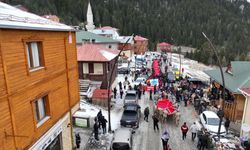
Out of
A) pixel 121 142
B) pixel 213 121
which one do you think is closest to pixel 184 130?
pixel 213 121

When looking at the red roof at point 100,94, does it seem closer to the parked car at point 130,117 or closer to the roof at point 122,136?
the parked car at point 130,117

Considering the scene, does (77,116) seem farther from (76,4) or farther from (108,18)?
(76,4)

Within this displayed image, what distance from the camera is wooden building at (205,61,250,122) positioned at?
1984cm

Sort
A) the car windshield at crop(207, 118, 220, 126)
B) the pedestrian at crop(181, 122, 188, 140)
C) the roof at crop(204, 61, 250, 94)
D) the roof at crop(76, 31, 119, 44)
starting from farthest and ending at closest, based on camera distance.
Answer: the roof at crop(76, 31, 119, 44)
the roof at crop(204, 61, 250, 94)
the car windshield at crop(207, 118, 220, 126)
the pedestrian at crop(181, 122, 188, 140)

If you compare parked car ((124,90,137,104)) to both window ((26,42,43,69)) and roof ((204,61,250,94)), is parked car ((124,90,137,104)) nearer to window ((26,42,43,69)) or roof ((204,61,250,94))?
roof ((204,61,250,94))

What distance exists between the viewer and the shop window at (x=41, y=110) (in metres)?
11.1

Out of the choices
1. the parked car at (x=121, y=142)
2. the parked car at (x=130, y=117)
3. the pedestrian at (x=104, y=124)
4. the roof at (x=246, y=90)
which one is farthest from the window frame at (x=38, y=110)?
the roof at (x=246, y=90)

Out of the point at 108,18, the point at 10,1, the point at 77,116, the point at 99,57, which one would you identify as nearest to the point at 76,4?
the point at 108,18

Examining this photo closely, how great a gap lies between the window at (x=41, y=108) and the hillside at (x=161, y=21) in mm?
81436

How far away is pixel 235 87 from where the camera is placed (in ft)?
66.7

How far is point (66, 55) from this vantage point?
45.9 ft

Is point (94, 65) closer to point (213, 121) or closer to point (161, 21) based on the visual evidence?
point (213, 121)

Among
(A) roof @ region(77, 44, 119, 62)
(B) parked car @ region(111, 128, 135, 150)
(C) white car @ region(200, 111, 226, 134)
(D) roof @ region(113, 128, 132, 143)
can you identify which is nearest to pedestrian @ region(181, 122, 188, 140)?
(C) white car @ region(200, 111, 226, 134)

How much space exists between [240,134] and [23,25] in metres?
18.0
